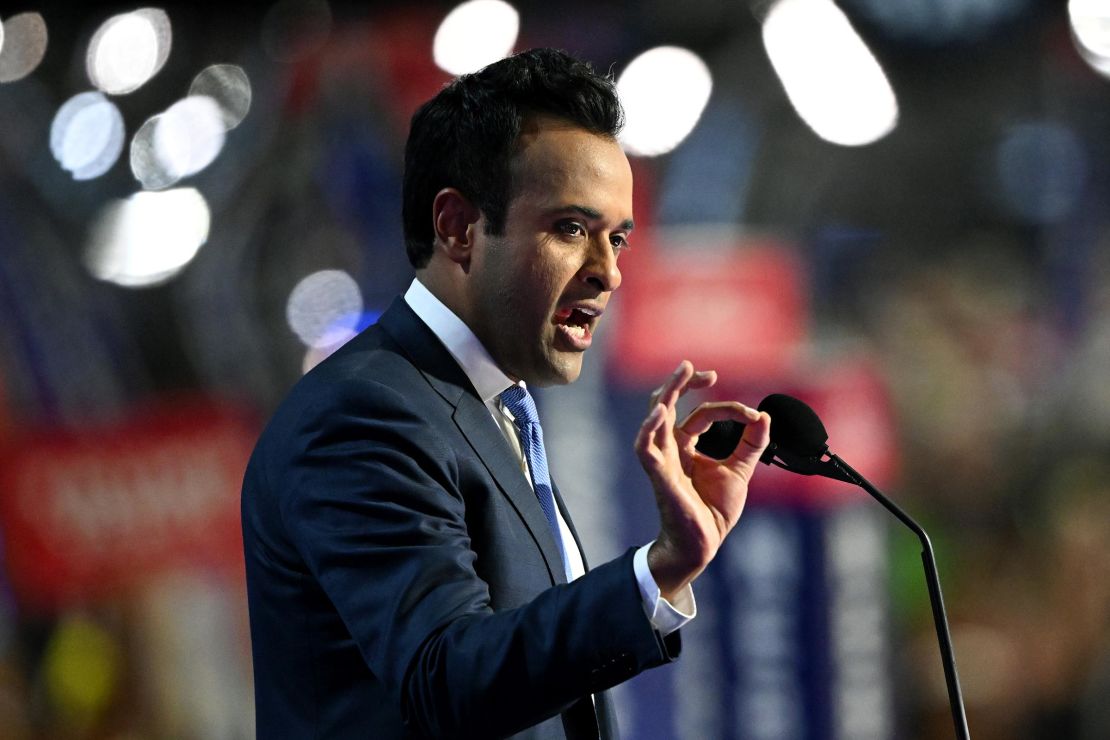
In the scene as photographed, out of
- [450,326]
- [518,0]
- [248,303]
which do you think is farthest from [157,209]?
[450,326]

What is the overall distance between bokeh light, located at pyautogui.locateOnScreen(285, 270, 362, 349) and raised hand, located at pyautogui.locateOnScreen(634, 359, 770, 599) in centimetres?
268

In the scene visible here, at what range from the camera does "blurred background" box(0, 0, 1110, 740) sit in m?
3.55

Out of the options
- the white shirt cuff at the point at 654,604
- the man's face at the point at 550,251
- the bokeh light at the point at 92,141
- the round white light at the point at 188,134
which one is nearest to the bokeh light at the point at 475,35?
the round white light at the point at 188,134

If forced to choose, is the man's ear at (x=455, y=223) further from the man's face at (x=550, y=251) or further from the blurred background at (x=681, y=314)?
the blurred background at (x=681, y=314)

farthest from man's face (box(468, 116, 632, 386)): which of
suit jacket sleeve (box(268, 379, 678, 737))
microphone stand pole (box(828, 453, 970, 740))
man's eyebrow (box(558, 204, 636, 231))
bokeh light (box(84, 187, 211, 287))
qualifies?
bokeh light (box(84, 187, 211, 287))

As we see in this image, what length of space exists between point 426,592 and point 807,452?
0.48 meters

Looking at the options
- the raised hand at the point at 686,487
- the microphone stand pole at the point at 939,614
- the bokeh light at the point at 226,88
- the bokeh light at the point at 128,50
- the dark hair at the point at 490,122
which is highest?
the bokeh light at the point at 128,50

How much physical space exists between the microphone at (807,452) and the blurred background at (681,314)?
227cm

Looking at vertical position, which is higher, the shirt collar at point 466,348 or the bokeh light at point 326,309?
the bokeh light at point 326,309

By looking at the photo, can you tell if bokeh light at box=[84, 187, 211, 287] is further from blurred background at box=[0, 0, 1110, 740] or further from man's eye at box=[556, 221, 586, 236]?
man's eye at box=[556, 221, 586, 236]

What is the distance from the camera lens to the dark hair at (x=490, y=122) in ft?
4.52

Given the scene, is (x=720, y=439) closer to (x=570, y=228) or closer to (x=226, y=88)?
(x=570, y=228)

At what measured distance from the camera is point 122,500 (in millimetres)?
3771

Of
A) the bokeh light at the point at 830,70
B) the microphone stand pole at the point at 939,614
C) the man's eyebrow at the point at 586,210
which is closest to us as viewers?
the microphone stand pole at the point at 939,614
